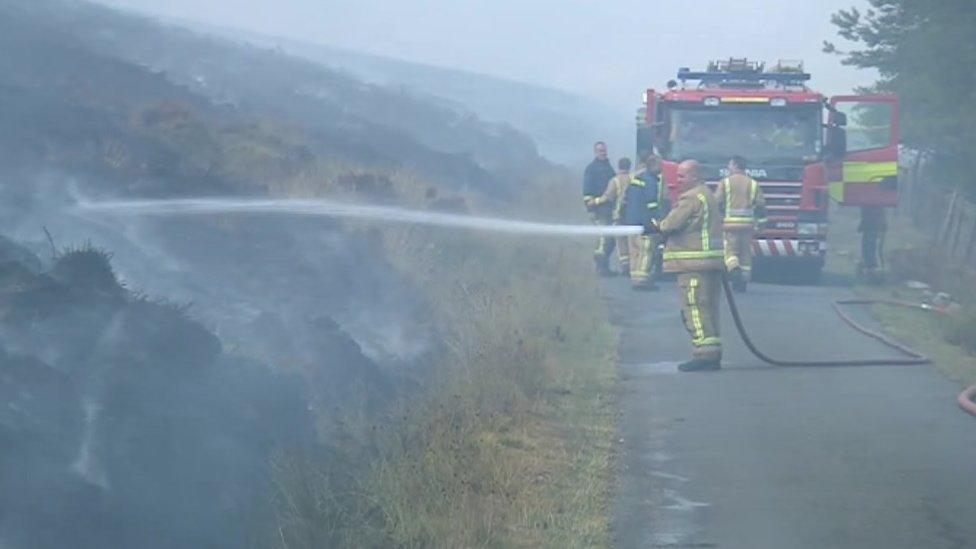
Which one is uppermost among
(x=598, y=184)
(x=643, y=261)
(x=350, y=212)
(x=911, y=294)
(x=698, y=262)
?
(x=598, y=184)

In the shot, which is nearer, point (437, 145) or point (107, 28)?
point (107, 28)

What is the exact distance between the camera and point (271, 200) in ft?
50.6

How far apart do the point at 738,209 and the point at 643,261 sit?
4.57 ft

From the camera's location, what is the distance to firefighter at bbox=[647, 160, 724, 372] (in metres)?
12.8

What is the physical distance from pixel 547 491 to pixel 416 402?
1420mm

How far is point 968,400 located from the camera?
36.6 feet

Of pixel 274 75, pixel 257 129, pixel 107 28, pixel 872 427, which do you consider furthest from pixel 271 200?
pixel 274 75

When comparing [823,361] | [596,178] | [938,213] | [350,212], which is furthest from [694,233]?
[938,213]

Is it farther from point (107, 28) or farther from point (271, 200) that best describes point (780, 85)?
point (107, 28)

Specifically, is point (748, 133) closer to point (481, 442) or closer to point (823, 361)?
point (823, 361)

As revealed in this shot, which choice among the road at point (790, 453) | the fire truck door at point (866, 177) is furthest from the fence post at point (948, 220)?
the road at point (790, 453)

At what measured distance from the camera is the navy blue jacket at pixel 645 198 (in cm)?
1845

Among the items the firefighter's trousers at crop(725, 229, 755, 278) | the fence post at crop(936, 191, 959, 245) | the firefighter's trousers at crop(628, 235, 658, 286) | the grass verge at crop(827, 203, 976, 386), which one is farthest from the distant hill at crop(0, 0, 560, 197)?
the fence post at crop(936, 191, 959, 245)

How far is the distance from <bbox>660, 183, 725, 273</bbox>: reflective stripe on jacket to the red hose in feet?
7.55
